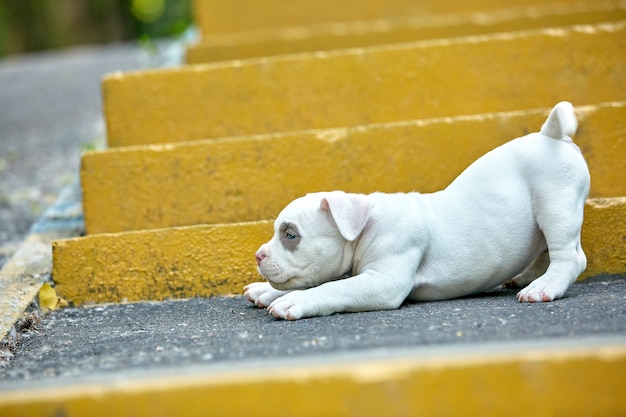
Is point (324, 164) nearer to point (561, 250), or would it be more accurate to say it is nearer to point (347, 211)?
point (347, 211)

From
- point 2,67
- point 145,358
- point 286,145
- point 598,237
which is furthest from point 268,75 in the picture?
point 2,67

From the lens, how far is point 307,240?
3.62 meters

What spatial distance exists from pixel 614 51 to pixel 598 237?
1.63 m

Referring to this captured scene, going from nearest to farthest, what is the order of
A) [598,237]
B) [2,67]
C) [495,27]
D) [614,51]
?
1. [598,237]
2. [614,51]
3. [495,27]
4. [2,67]

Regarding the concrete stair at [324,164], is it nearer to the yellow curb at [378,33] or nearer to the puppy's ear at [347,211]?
the puppy's ear at [347,211]

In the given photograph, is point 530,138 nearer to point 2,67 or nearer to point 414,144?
point 414,144

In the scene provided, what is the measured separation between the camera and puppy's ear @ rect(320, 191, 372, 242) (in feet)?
11.6

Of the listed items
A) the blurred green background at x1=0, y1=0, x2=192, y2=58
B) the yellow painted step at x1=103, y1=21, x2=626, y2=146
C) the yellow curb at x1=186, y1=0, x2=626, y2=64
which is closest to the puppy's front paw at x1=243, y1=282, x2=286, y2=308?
the yellow painted step at x1=103, y1=21, x2=626, y2=146

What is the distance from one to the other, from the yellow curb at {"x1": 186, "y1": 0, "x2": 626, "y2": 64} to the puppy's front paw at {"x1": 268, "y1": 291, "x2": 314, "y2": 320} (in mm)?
3899

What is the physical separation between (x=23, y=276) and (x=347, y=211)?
1.89 m

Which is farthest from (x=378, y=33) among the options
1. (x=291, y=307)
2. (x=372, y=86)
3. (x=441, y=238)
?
(x=291, y=307)

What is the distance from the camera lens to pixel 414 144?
4562 mm

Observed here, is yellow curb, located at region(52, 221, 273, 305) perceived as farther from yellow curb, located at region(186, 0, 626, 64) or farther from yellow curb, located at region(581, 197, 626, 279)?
yellow curb, located at region(186, 0, 626, 64)

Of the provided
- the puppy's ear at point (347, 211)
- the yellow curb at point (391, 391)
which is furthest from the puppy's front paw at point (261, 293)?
the yellow curb at point (391, 391)
